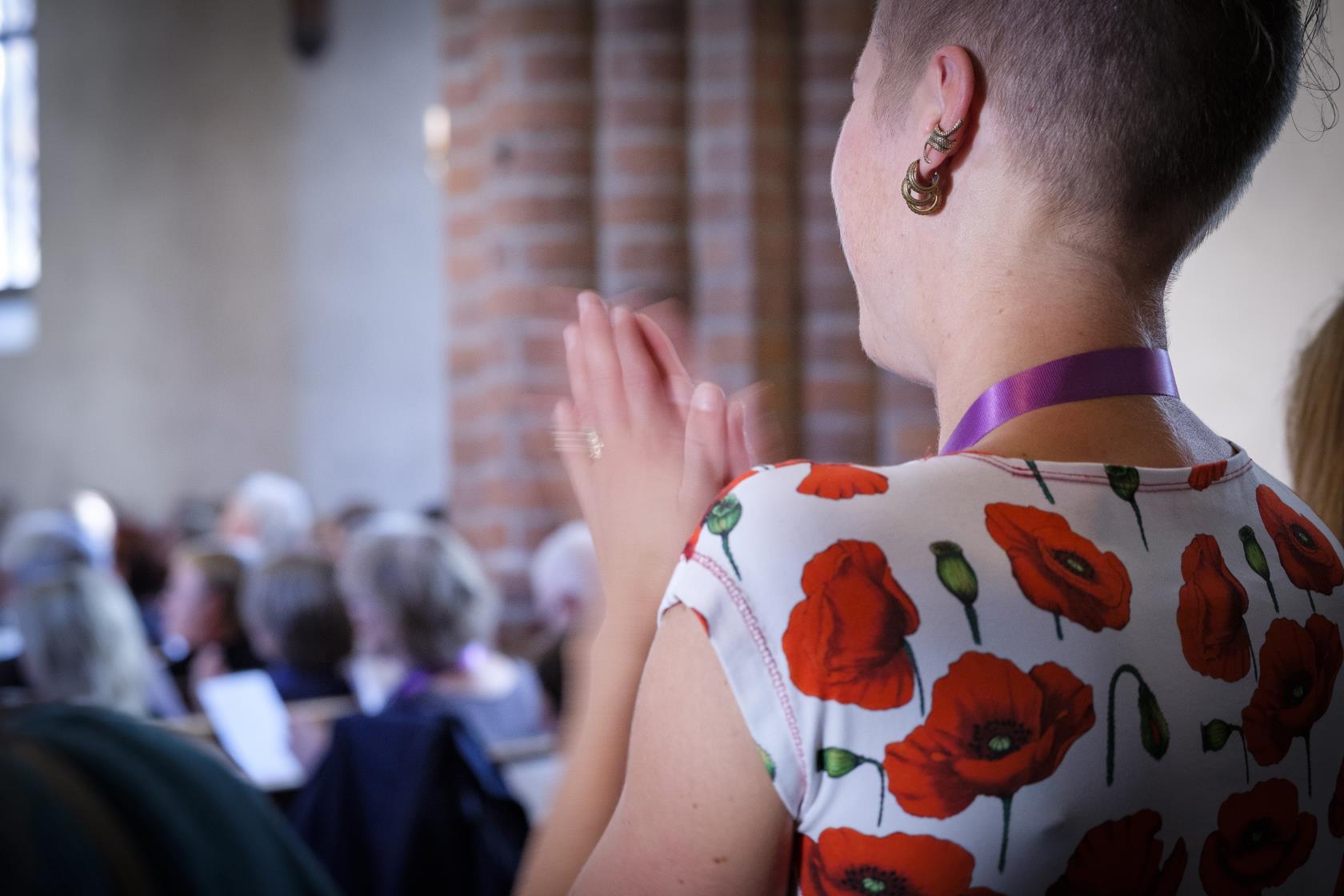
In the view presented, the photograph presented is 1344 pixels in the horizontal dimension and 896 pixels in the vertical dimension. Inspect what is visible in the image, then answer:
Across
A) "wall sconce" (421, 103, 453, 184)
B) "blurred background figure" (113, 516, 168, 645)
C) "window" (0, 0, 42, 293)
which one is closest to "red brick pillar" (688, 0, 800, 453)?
"wall sconce" (421, 103, 453, 184)

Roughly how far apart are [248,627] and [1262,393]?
3590 millimetres

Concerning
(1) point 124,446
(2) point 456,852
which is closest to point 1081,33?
(2) point 456,852

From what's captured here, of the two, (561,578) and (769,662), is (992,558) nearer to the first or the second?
(769,662)

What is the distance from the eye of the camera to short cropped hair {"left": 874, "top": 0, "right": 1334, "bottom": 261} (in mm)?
769

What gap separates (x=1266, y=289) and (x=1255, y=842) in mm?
1259

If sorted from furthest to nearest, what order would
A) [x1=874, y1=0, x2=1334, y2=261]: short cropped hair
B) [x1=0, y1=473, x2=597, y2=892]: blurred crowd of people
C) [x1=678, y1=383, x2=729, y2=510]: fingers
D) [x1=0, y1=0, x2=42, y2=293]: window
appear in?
[x1=0, y1=0, x2=42, y2=293]: window
[x1=0, y1=473, x2=597, y2=892]: blurred crowd of people
[x1=678, y1=383, x2=729, y2=510]: fingers
[x1=874, y1=0, x2=1334, y2=261]: short cropped hair

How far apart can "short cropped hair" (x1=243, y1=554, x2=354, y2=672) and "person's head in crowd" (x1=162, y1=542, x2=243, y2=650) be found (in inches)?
33.5

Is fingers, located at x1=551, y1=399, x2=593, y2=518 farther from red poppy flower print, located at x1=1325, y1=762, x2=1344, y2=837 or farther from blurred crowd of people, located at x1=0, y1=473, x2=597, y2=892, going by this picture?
blurred crowd of people, located at x1=0, y1=473, x2=597, y2=892

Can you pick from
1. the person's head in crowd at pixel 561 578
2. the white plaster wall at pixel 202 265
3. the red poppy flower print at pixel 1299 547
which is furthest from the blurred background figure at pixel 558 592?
the white plaster wall at pixel 202 265

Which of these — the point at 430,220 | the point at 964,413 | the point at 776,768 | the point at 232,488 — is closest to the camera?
the point at 776,768

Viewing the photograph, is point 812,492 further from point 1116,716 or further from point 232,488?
point 232,488

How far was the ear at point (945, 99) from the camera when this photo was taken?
781mm

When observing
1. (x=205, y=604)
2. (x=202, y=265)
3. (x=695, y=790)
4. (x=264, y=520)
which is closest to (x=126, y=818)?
(x=695, y=790)

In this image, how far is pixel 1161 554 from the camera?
744 mm
